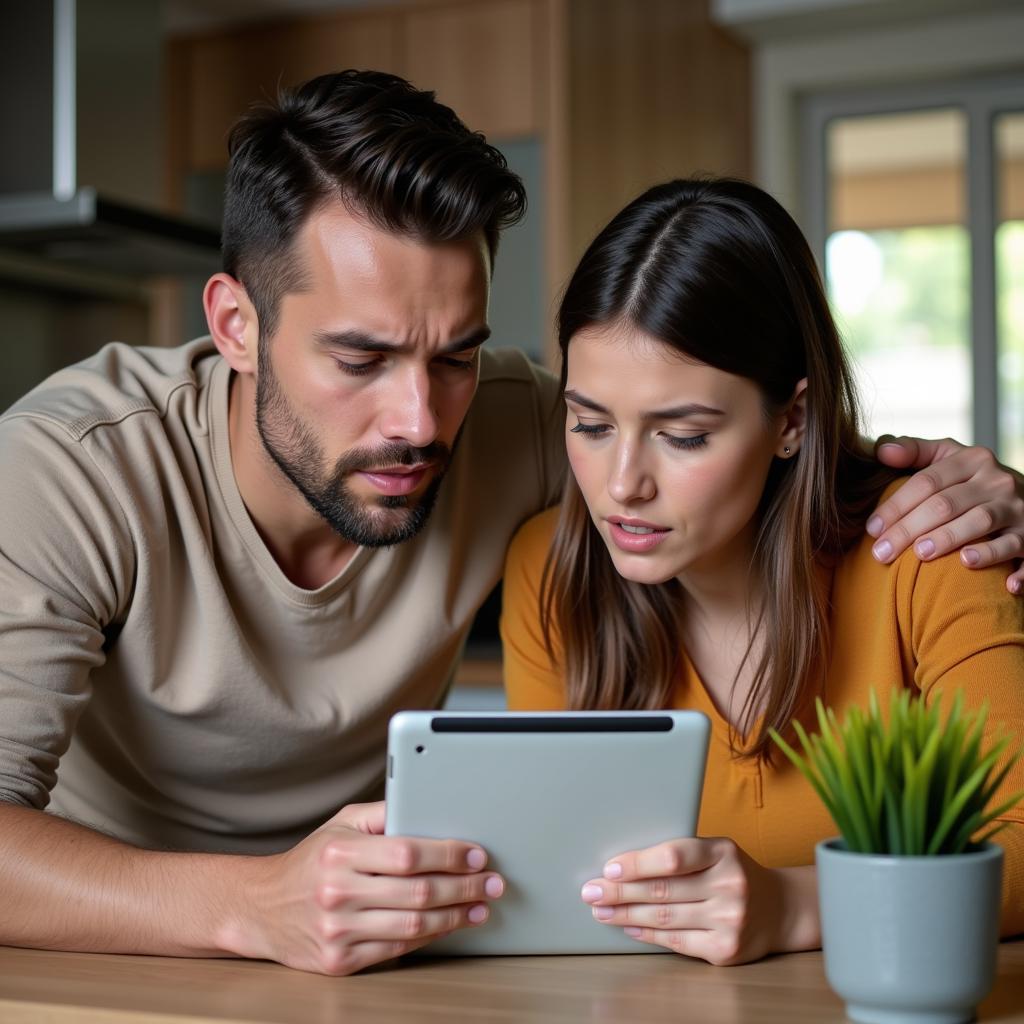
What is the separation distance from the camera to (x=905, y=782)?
958 millimetres

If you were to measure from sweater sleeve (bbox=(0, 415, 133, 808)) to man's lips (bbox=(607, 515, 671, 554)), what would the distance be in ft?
1.76

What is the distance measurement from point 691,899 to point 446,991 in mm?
212

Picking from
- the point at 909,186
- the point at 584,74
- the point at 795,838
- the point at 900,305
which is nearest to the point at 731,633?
the point at 795,838

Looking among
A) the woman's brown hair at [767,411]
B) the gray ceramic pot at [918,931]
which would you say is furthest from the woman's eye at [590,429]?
the gray ceramic pot at [918,931]

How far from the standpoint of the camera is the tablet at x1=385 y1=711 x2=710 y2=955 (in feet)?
3.53

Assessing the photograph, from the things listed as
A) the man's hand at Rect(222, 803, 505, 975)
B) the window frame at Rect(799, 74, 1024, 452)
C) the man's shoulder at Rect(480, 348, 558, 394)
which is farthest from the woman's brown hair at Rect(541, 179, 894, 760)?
the window frame at Rect(799, 74, 1024, 452)

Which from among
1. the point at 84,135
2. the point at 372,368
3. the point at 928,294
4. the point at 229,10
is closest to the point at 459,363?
the point at 372,368

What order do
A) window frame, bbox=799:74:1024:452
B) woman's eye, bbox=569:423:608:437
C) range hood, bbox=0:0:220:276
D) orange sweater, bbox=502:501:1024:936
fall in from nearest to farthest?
orange sweater, bbox=502:501:1024:936, woman's eye, bbox=569:423:608:437, range hood, bbox=0:0:220:276, window frame, bbox=799:74:1024:452

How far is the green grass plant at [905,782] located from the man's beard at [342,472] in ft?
2.38

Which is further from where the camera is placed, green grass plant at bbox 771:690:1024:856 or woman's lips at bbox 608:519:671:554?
woman's lips at bbox 608:519:671:554

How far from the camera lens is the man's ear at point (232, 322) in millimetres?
1691

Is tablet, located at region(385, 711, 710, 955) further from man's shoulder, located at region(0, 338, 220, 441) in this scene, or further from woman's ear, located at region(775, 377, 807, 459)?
man's shoulder, located at region(0, 338, 220, 441)

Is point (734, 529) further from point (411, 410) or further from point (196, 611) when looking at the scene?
point (196, 611)

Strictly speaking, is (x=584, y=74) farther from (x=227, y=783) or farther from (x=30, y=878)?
(x=30, y=878)
